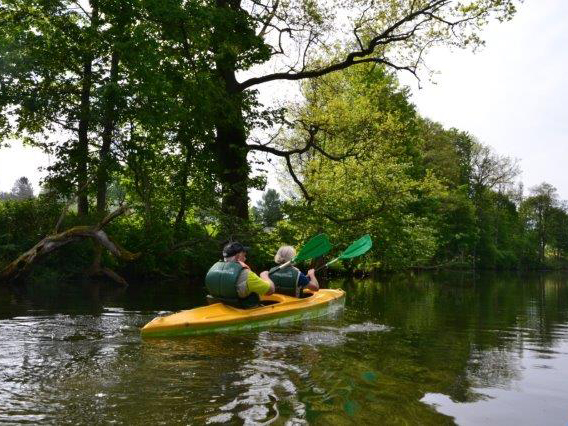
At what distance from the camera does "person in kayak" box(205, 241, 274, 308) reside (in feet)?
25.7

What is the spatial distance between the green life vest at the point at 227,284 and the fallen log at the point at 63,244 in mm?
6339

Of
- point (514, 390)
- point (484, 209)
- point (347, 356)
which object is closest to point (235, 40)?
point (347, 356)

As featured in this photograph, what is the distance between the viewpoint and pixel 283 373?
5320mm

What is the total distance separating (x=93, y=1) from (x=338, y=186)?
1059 centimetres

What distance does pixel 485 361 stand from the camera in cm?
648

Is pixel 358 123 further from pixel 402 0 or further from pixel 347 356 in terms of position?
pixel 347 356

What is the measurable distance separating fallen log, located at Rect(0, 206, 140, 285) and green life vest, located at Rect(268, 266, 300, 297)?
5.39 m

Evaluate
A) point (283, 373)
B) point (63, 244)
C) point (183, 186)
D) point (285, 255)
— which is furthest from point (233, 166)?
point (283, 373)

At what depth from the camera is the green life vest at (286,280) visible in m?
9.73

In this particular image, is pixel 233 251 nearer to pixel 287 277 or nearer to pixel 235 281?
pixel 235 281

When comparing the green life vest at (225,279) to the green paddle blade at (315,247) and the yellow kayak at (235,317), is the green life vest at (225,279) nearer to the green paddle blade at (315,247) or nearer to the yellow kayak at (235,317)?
the yellow kayak at (235,317)

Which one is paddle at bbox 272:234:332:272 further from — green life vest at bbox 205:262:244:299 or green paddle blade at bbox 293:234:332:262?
green life vest at bbox 205:262:244:299

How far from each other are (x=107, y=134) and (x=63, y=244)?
13.0 feet

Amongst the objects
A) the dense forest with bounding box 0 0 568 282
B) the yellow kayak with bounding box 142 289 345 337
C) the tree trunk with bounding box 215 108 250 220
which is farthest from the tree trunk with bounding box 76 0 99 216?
the yellow kayak with bounding box 142 289 345 337
